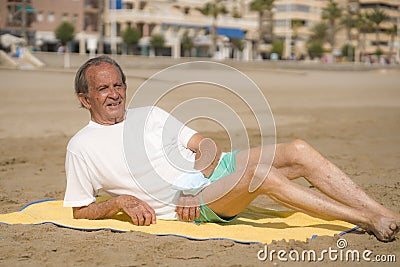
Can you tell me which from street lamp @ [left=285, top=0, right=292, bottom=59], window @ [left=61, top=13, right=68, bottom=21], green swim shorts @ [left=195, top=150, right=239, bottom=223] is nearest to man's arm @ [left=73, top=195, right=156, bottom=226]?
green swim shorts @ [left=195, top=150, right=239, bottom=223]

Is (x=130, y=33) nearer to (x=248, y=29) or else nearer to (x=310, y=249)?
(x=248, y=29)

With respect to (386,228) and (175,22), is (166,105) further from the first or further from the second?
(175,22)

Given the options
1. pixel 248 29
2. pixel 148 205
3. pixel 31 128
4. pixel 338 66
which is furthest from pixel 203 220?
pixel 248 29

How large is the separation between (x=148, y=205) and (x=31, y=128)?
731 cm

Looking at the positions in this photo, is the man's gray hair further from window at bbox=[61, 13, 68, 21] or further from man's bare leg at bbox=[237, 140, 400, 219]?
window at bbox=[61, 13, 68, 21]

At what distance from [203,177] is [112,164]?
0.64 metres

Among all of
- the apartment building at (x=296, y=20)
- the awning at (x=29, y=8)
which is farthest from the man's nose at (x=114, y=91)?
the apartment building at (x=296, y=20)

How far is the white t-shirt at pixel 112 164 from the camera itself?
4102 millimetres

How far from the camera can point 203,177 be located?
4242 mm

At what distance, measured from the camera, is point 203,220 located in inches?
175

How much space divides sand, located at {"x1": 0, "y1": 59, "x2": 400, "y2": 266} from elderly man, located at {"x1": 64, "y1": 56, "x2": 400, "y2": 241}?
0.21 metres

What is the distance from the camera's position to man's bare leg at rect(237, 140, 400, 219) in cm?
401

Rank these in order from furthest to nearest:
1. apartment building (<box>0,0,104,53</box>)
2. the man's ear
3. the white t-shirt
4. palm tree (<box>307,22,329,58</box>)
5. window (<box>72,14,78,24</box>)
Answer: palm tree (<box>307,22,329,58</box>) → window (<box>72,14,78,24</box>) → apartment building (<box>0,0,104,53</box>) → the man's ear → the white t-shirt

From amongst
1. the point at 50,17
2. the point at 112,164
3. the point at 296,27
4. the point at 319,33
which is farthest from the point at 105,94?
the point at 296,27
